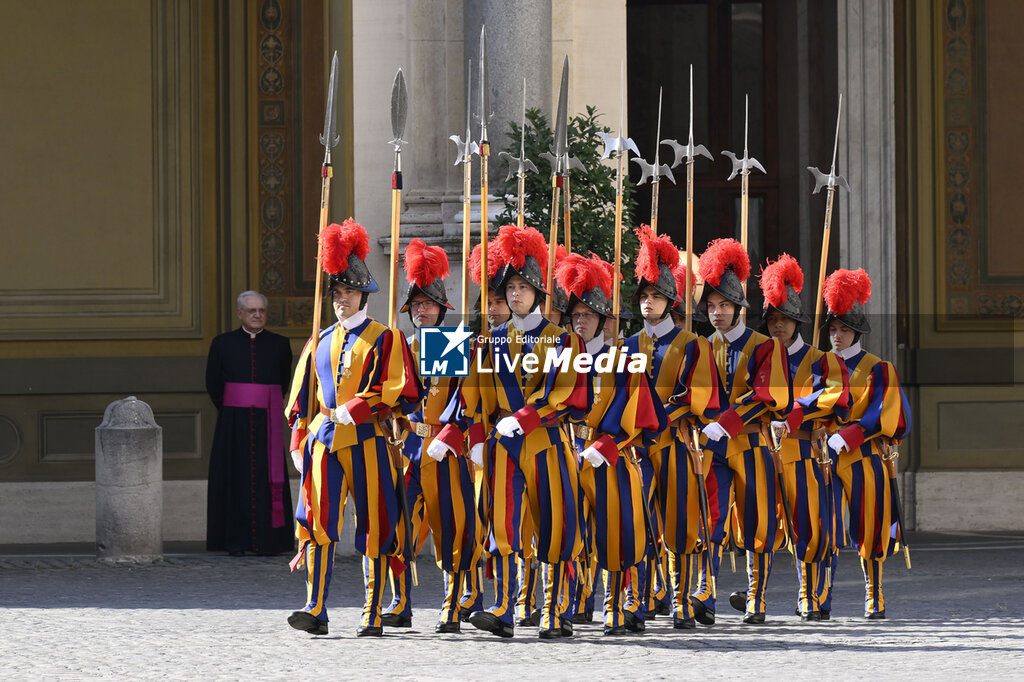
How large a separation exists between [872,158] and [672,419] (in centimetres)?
515

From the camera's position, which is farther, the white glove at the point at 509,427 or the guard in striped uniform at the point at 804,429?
the guard in striped uniform at the point at 804,429

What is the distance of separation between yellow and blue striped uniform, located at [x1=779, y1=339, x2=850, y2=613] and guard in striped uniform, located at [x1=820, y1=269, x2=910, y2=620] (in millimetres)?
114

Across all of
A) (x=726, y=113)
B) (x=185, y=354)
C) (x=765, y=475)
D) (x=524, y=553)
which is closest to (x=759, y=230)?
(x=726, y=113)

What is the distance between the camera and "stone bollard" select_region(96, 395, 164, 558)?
11352mm

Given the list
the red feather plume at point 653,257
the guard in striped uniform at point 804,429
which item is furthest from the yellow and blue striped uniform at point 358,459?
the guard in striped uniform at point 804,429

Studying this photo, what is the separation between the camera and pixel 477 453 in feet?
27.5

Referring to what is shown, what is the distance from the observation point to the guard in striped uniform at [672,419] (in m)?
8.73

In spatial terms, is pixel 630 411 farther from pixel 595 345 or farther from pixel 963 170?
pixel 963 170

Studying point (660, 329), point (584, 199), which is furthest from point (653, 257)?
point (584, 199)

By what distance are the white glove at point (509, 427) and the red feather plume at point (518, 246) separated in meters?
0.71

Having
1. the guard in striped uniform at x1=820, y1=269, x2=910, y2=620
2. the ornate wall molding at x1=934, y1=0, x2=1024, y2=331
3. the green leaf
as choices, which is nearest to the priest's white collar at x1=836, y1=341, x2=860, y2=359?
the guard in striped uniform at x1=820, y1=269, x2=910, y2=620

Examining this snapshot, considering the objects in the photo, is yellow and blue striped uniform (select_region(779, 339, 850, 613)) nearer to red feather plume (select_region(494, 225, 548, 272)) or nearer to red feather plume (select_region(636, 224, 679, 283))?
red feather plume (select_region(636, 224, 679, 283))

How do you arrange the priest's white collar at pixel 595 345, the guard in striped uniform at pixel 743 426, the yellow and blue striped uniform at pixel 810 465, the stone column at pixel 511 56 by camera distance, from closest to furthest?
1. the priest's white collar at pixel 595 345
2. the guard in striped uniform at pixel 743 426
3. the yellow and blue striped uniform at pixel 810 465
4. the stone column at pixel 511 56

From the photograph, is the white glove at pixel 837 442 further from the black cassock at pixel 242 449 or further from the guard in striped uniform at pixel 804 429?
the black cassock at pixel 242 449
